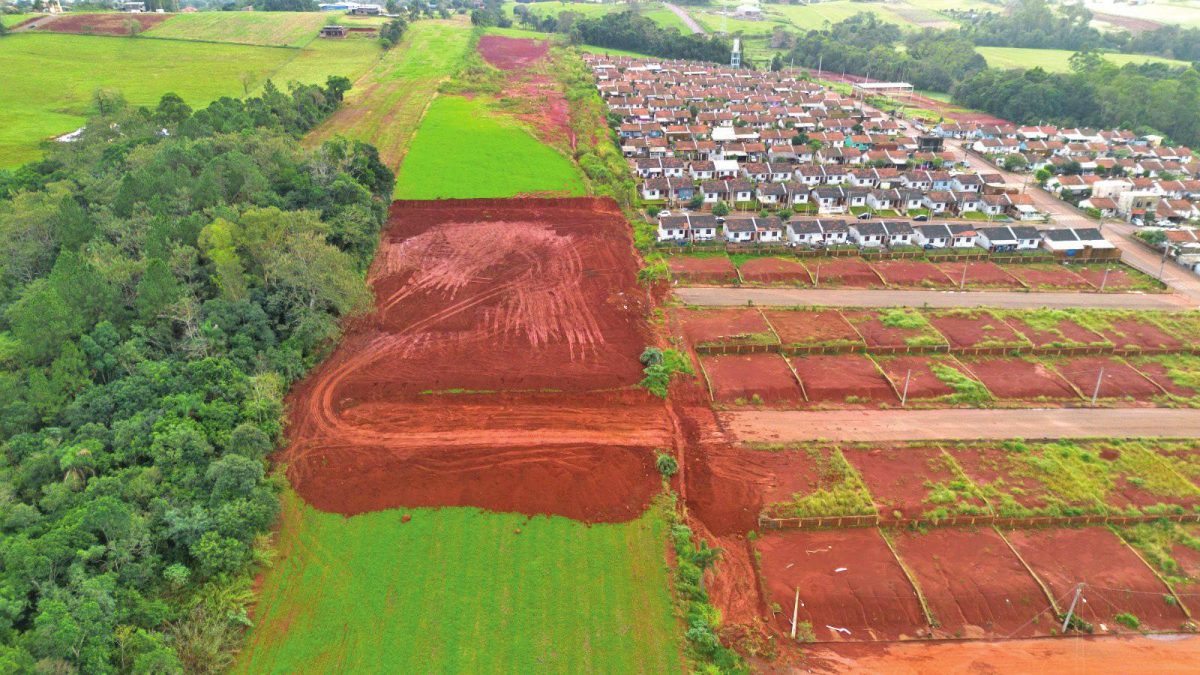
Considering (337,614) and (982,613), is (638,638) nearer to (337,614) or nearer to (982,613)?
(337,614)

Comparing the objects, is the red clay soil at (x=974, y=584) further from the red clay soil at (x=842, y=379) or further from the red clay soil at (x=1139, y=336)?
the red clay soil at (x=1139, y=336)

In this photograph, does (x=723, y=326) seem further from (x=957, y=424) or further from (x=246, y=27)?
(x=246, y=27)

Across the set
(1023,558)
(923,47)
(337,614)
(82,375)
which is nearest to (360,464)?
(337,614)

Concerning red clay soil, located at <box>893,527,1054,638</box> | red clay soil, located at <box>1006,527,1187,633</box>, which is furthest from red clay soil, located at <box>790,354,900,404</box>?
red clay soil, located at <box>1006,527,1187,633</box>

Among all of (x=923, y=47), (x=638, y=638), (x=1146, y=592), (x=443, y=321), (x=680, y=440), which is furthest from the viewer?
(x=923, y=47)

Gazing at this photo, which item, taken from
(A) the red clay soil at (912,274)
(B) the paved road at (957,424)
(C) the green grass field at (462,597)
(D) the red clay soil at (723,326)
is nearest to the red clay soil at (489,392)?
(C) the green grass field at (462,597)

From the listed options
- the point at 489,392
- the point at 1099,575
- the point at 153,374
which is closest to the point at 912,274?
the point at 1099,575
